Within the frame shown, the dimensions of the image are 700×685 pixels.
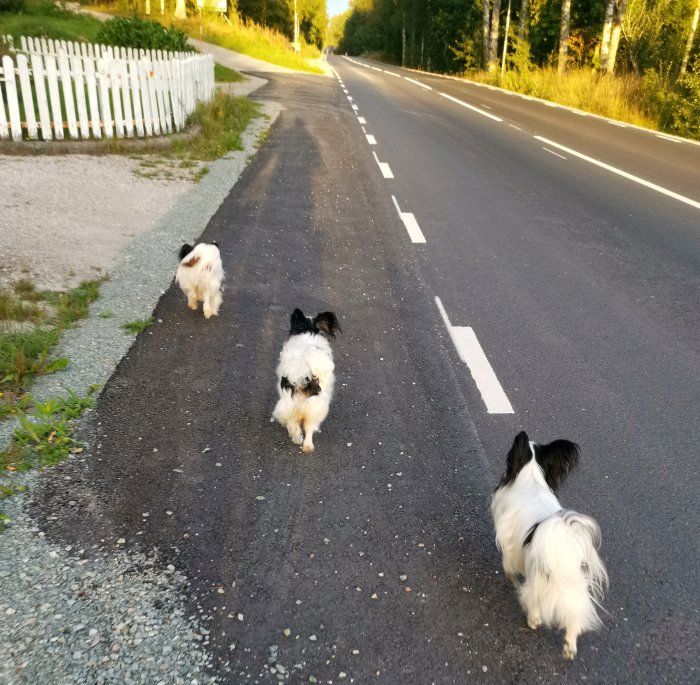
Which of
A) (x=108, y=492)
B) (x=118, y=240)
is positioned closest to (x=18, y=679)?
(x=108, y=492)

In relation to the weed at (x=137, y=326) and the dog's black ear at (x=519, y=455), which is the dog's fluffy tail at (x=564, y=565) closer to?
the dog's black ear at (x=519, y=455)

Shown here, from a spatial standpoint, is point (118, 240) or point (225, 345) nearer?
point (225, 345)

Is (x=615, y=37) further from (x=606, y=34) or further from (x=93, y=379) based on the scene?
(x=93, y=379)

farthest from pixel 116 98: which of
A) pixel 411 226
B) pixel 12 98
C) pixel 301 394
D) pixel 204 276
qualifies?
pixel 301 394

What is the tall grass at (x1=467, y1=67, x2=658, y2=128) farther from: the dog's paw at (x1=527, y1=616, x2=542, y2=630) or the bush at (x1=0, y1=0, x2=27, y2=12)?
the bush at (x1=0, y1=0, x2=27, y2=12)

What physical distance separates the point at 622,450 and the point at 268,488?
8.44 feet

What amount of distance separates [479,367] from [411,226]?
4.47 meters

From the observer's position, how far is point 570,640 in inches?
105

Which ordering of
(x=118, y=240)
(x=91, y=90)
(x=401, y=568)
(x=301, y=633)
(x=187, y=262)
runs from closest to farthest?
(x=301, y=633), (x=401, y=568), (x=187, y=262), (x=118, y=240), (x=91, y=90)

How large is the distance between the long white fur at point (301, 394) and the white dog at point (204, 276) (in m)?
1.85

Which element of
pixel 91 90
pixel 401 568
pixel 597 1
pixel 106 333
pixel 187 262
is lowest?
pixel 401 568

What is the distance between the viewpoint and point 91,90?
1126cm

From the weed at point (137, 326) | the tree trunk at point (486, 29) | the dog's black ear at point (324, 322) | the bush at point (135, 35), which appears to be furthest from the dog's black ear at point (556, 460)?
the tree trunk at point (486, 29)

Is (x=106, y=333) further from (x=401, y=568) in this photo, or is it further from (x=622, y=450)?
(x=622, y=450)
